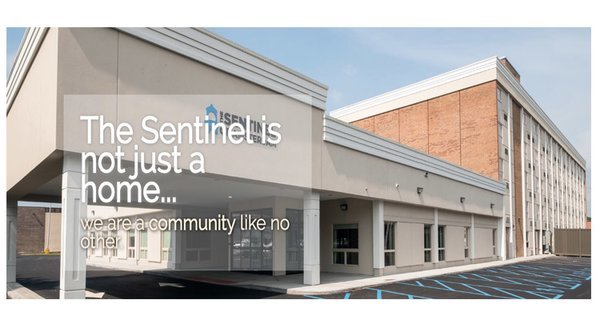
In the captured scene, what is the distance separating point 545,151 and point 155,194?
4089cm

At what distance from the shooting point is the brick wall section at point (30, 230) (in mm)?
49156

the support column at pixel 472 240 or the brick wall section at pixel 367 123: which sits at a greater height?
the brick wall section at pixel 367 123

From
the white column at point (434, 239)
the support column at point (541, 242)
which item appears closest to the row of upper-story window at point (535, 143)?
the support column at point (541, 242)

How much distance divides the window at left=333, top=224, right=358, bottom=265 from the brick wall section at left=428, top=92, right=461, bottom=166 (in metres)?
18.0

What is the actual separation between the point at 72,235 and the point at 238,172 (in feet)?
15.4

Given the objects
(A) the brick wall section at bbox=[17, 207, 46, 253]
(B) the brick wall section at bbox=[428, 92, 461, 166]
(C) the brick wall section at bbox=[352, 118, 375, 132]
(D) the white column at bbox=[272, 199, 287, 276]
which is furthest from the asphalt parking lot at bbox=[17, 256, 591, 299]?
(A) the brick wall section at bbox=[17, 207, 46, 253]

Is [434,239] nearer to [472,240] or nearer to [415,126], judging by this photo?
[472,240]

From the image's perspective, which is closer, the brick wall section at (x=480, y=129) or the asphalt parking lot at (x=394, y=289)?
the asphalt parking lot at (x=394, y=289)

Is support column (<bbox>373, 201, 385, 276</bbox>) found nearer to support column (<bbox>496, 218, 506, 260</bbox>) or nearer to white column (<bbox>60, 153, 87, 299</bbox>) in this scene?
white column (<bbox>60, 153, 87, 299</bbox>)

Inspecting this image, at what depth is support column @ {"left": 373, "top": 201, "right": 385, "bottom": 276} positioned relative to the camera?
20.0m

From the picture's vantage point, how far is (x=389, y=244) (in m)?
21.3

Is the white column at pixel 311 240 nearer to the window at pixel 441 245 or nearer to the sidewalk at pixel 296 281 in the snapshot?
the sidewalk at pixel 296 281

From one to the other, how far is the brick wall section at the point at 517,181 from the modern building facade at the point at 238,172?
28.0 feet

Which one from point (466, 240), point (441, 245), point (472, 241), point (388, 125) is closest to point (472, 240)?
point (472, 241)
